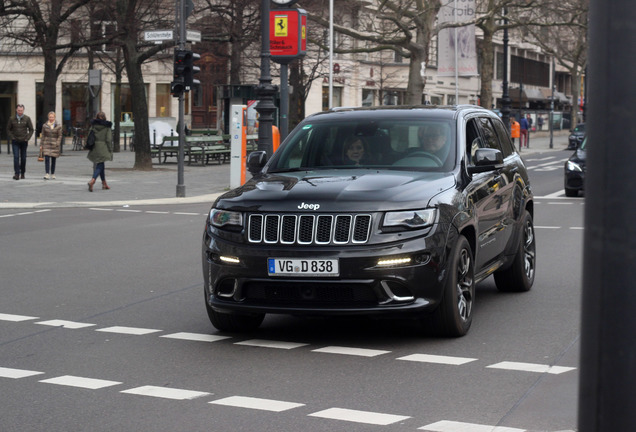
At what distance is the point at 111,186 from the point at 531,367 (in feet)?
66.8

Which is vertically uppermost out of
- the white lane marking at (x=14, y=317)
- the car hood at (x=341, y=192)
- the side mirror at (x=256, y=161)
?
the side mirror at (x=256, y=161)

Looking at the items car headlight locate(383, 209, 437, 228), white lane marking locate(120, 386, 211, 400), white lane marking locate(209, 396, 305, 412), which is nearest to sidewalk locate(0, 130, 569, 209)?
car headlight locate(383, 209, 437, 228)

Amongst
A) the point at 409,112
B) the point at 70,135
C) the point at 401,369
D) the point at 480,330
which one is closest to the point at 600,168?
the point at 401,369

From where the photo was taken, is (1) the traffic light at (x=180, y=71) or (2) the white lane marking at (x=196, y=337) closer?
(2) the white lane marking at (x=196, y=337)

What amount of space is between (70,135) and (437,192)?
180 feet

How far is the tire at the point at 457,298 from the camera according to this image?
7.48 meters

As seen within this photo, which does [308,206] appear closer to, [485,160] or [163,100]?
[485,160]

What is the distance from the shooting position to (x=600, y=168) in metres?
2.52

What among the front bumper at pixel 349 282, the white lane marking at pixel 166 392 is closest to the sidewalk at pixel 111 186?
the front bumper at pixel 349 282

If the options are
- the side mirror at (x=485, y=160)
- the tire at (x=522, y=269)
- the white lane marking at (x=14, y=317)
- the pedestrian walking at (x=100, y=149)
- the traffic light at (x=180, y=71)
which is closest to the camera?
the side mirror at (x=485, y=160)

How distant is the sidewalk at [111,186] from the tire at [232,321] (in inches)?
529

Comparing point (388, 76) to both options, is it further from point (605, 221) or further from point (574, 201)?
point (605, 221)

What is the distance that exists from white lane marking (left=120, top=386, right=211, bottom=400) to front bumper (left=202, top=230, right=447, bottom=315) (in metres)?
1.30

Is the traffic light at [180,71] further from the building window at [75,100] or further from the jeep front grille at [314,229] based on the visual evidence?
the building window at [75,100]
